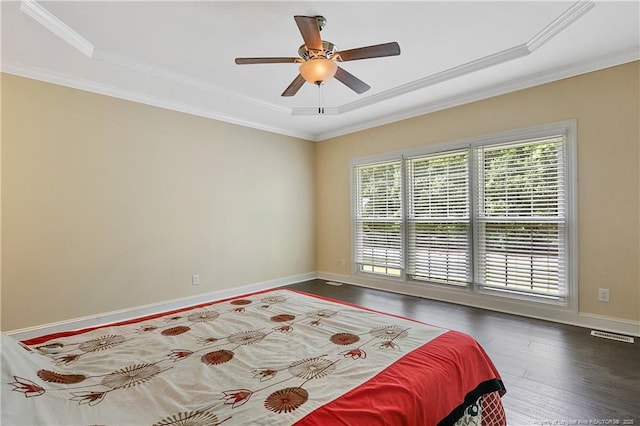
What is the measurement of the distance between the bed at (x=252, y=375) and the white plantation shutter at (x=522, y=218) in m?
2.58

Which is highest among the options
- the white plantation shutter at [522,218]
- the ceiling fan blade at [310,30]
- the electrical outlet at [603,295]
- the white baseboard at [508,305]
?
the ceiling fan blade at [310,30]

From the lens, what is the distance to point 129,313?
3758 millimetres

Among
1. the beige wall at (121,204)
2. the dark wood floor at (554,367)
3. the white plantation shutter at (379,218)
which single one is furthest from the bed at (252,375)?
the white plantation shutter at (379,218)

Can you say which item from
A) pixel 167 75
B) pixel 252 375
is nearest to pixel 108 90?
pixel 167 75

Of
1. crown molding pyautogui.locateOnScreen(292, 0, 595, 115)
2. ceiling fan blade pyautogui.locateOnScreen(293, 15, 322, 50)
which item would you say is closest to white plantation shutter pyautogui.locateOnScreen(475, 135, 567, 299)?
crown molding pyautogui.locateOnScreen(292, 0, 595, 115)

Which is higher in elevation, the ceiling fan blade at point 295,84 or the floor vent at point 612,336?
the ceiling fan blade at point 295,84

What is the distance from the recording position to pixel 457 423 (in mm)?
1286

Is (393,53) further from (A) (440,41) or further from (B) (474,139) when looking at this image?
(B) (474,139)

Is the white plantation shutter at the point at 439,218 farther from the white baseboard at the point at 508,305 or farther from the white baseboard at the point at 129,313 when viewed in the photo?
the white baseboard at the point at 129,313

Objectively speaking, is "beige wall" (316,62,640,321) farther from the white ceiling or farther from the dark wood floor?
the dark wood floor

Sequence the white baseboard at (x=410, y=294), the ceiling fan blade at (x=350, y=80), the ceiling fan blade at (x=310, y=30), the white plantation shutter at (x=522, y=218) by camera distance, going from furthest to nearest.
A: the white plantation shutter at (x=522, y=218) < the white baseboard at (x=410, y=294) < the ceiling fan blade at (x=350, y=80) < the ceiling fan blade at (x=310, y=30)

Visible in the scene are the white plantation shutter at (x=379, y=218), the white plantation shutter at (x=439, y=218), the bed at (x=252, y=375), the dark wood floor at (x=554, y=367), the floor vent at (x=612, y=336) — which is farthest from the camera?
the white plantation shutter at (x=379, y=218)

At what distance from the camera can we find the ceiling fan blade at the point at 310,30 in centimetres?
206

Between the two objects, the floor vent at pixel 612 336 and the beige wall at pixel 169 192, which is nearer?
the floor vent at pixel 612 336
